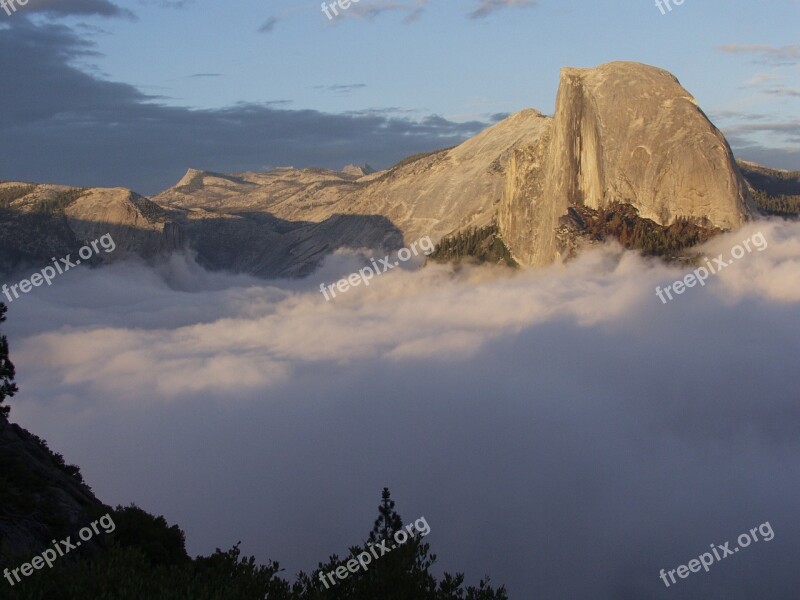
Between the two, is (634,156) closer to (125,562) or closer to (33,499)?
(33,499)

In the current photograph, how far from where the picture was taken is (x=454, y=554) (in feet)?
425

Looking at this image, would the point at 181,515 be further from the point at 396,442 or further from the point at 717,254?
the point at 717,254

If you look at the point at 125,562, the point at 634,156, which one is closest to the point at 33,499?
the point at 125,562

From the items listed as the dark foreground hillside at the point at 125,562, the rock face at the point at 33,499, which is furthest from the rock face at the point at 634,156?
the dark foreground hillside at the point at 125,562

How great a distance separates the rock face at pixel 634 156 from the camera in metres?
146

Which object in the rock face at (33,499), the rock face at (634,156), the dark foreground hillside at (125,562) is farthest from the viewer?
the rock face at (634,156)

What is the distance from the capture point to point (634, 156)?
150750 mm

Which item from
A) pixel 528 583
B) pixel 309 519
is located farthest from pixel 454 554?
pixel 309 519

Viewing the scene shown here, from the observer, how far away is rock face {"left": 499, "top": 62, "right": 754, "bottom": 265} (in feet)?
478

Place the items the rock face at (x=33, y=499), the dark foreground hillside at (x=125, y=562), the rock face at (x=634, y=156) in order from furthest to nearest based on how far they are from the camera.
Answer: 1. the rock face at (x=634, y=156)
2. the rock face at (x=33, y=499)
3. the dark foreground hillside at (x=125, y=562)

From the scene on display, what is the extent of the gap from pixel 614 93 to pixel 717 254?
119 feet

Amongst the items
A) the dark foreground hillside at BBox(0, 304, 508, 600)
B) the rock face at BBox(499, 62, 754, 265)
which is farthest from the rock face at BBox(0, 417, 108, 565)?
the rock face at BBox(499, 62, 754, 265)

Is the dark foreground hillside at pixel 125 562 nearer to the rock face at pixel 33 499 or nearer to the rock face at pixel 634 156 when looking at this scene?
the rock face at pixel 33 499

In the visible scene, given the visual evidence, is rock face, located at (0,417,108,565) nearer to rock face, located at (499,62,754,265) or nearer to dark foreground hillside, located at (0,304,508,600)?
dark foreground hillside, located at (0,304,508,600)
